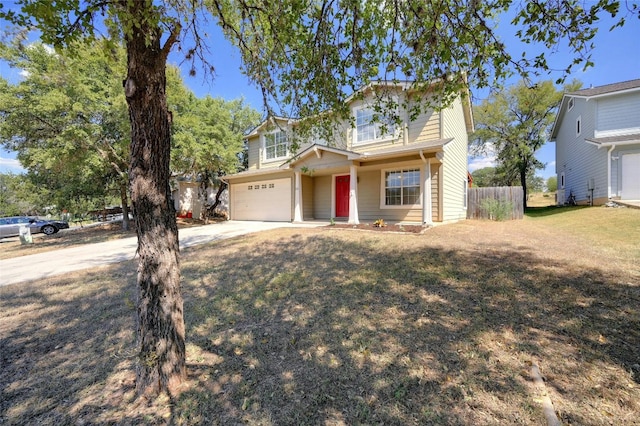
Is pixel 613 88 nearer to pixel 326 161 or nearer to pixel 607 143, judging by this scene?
pixel 607 143

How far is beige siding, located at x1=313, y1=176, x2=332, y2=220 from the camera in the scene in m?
14.2

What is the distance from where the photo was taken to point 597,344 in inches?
103

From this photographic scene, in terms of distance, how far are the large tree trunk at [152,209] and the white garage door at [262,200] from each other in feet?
40.3

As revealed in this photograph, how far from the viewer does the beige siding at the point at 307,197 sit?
14.2m

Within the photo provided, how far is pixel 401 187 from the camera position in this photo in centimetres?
1165

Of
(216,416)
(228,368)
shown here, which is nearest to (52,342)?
(228,368)

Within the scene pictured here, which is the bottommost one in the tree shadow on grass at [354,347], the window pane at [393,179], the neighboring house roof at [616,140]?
the tree shadow on grass at [354,347]

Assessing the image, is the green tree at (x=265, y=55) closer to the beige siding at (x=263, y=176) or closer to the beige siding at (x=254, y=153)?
the beige siding at (x=263, y=176)

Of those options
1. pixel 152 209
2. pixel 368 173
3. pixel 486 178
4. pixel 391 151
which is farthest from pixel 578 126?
pixel 486 178

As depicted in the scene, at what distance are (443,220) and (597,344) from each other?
28.0 feet

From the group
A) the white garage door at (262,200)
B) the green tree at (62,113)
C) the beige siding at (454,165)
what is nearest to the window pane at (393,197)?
the beige siding at (454,165)

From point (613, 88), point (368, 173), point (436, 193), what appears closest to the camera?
point (436, 193)

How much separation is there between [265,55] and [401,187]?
8.57 meters

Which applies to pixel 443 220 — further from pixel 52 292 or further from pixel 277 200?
pixel 52 292
